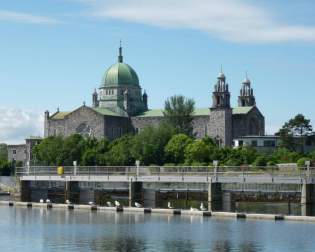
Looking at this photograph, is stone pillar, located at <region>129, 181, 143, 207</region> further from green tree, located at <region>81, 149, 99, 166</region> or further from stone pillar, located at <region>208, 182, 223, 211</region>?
green tree, located at <region>81, 149, 99, 166</region>

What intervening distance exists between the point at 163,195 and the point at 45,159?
2955 inches

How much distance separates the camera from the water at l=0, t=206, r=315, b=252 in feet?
178

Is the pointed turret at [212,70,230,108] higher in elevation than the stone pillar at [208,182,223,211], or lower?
higher

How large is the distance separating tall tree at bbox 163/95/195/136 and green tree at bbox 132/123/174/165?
18.7 meters

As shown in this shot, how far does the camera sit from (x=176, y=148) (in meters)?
161

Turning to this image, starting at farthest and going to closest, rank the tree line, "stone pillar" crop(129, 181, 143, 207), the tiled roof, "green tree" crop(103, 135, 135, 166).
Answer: the tiled roof < "green tree" crop(103, 135, 135, 166) < the tree line < "stone pillar" crop(129, 181, 143, 207)

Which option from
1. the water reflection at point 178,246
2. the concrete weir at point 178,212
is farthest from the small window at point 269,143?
the water reflection at point 178,246

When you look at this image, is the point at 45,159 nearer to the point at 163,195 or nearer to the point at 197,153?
the point at 197,153

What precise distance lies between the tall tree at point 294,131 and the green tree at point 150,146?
844 inches

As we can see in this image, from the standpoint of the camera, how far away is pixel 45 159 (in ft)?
586

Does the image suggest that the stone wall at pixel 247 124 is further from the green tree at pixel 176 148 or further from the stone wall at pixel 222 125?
the green tree at pixel 176 148

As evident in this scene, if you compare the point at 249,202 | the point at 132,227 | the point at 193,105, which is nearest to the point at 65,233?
the point at 132,227

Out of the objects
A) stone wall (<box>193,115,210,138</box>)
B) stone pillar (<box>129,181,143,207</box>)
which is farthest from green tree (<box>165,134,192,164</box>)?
stone pillar (<box>129,181,143,207</box>)

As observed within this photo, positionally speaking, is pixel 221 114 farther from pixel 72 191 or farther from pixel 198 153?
pixel 72 191
